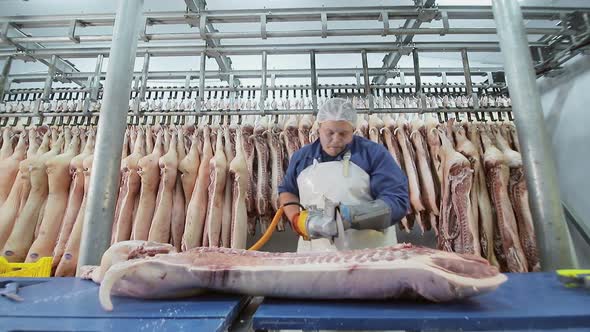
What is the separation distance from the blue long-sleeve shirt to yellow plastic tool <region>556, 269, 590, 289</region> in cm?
86

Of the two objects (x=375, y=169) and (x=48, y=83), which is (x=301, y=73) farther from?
(x=48, y=83)

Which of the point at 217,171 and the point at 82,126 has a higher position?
the point at 82,126

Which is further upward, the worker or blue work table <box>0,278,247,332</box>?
the worker

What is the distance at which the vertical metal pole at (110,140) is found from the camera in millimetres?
1950

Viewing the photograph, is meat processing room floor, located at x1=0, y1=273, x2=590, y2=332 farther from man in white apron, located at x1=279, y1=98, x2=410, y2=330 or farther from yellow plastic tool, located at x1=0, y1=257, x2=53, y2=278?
yellow plastic tool, located at x1=0, y1=257, x2=53, y2=278

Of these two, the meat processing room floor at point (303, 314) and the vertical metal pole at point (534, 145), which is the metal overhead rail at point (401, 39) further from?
the meat processing room floor at point (303, 314)

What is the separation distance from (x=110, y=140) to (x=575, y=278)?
256cm

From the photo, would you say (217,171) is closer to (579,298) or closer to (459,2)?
(579,298)

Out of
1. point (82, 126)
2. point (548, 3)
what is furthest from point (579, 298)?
point (548, 3)

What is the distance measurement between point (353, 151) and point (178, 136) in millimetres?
1855

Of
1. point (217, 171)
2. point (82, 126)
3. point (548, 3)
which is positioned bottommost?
point (217, 171)

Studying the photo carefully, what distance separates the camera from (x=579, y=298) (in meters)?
1.00

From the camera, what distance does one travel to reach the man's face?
2.28m

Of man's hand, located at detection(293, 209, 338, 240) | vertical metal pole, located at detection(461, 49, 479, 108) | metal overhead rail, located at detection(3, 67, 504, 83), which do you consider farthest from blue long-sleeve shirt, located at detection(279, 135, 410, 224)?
metal overhead rail, located at detection(3, 67, 504, 83)
